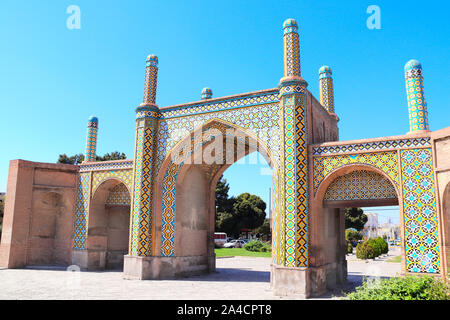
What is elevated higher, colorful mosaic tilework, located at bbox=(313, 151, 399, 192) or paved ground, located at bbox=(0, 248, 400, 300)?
colorful mosaic tilework, located at bbox=(313, 151, 399, 192)

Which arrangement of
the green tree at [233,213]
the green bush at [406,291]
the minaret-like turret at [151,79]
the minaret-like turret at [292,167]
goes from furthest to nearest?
Result: 1. the green tree at [233,213]
2. the minaret-like turret at [151,79]
3. the minaret-like turret at [292,167]
4. the green bush at [406,291]

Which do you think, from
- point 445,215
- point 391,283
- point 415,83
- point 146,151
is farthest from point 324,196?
point 146,151

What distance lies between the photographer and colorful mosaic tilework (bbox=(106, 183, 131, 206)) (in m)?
14.3

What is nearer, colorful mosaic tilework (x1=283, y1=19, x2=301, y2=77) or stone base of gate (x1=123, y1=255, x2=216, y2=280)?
colorful mosaic tilework (x1=283, y1=19, x2=301, y2=77)

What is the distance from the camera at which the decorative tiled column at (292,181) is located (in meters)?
8.99

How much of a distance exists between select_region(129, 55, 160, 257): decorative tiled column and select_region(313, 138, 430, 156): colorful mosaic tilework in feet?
17.6

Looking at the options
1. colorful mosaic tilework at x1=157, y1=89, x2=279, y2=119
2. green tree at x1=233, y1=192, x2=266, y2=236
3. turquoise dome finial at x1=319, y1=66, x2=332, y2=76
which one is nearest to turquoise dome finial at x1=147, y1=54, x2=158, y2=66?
colorful mosaic tilework at x1=157, y1=89, x2=279, y2=119

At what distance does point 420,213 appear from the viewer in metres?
8.25

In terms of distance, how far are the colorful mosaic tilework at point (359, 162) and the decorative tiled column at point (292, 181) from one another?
36 centimetres

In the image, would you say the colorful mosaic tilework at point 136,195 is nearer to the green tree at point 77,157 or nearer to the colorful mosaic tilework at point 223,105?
the colorful mosaic tilework at point 223,105

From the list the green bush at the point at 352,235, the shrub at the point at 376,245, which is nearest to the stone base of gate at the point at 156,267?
the shrub at the point at 376,245

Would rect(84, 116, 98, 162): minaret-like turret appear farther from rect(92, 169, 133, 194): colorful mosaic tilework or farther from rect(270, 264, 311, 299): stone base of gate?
rect(270, 264, 311, 299): stone base of gate

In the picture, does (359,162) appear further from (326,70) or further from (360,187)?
(326,70)
